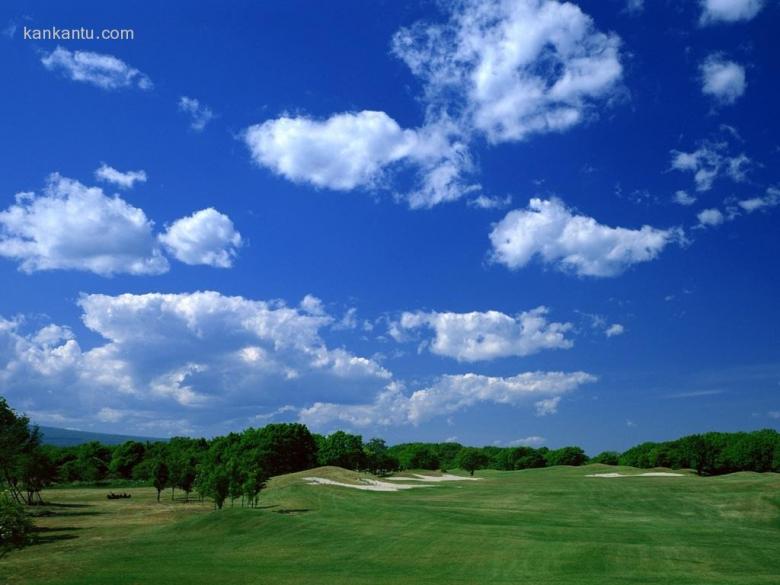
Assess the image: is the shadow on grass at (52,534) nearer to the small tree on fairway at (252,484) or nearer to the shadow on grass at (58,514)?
the shadow on grass at (58,514)

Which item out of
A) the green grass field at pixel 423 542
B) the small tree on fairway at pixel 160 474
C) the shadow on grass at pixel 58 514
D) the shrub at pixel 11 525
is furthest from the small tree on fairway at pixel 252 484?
the shrub at pixel 11 525

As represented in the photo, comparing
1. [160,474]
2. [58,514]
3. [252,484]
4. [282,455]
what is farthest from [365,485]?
[282,455]

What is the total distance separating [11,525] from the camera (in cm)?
3316

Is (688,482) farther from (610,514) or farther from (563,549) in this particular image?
(563,549)

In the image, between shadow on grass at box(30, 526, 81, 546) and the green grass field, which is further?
shadow on grass at box(30, 526, 81, 546)

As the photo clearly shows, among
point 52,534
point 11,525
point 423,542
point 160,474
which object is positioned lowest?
point 52,534

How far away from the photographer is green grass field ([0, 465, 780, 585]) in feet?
131

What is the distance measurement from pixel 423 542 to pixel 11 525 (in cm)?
3066

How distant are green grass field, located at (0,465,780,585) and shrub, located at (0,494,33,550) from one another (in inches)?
246

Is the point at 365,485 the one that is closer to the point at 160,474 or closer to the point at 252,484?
the point at 160,474

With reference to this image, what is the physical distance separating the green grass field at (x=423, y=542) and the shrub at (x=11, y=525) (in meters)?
6.24

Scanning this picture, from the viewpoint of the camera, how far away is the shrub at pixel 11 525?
3299 centimetres

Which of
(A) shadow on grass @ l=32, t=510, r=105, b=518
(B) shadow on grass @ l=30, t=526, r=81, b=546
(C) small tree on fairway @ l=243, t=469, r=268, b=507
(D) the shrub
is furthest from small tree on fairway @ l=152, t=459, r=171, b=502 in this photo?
(D) the shrub

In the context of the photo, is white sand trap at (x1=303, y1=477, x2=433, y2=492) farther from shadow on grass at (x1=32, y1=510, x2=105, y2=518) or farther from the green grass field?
shadow on grass at (x1=32, y1=510, x2=105, y2=518)
